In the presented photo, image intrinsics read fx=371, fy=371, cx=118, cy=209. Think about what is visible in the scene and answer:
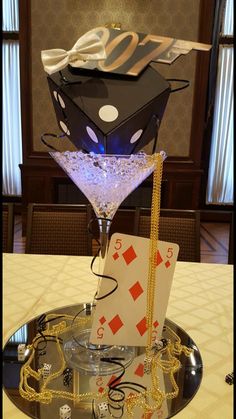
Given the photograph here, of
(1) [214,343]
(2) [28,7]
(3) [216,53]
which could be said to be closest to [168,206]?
(3) [216,53]

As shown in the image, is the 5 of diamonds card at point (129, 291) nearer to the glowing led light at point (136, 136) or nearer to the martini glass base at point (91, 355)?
the martini glass base at point (91, 355)

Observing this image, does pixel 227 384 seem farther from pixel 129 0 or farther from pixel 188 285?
pixel 129 0

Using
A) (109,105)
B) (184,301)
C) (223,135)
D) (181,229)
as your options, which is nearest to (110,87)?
(109,105)

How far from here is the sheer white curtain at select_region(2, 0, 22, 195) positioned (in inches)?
166

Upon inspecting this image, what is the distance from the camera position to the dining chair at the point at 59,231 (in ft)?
5.19

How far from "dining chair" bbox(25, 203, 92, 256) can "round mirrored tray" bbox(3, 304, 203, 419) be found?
747mm

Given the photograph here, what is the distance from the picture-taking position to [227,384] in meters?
0.70

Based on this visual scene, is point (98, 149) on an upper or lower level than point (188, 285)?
upper

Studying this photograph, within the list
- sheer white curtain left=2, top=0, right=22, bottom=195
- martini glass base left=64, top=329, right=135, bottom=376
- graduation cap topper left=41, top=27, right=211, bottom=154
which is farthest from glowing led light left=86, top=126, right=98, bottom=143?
sheer white curtain left=2, top=0, right=22, bottom=195

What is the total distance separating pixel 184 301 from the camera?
1.04 m

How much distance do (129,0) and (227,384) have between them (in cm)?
357

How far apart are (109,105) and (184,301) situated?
63 centimetres

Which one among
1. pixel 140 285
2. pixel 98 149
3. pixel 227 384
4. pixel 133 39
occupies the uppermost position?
pixel 133 39

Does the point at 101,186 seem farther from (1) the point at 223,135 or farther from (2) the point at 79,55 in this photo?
(1) the point at 223,135
